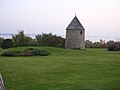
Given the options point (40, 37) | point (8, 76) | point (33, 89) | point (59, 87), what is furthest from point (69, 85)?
point (40, 37)

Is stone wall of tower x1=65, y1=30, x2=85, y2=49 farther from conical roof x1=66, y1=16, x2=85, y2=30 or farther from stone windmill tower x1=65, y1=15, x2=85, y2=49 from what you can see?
conical roof x1=66, y1=16, x2=85, y2=30

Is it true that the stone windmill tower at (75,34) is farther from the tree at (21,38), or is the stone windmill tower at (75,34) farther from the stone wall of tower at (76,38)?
the tree at (21,38)

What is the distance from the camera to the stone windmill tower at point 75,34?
39844 mm

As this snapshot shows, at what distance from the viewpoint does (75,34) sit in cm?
3984

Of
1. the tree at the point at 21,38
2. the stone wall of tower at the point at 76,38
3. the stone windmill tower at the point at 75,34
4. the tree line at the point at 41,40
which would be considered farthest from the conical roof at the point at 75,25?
the tree at the point at 21,38

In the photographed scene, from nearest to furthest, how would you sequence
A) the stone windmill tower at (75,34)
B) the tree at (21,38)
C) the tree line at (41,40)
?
the stone windmill tower at (75,34)
the tree line at (41,40)
the tree at (21,38)

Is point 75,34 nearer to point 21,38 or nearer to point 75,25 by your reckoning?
point 75,25

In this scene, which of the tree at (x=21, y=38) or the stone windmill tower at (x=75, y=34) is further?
the tree at (x=21, y=38)

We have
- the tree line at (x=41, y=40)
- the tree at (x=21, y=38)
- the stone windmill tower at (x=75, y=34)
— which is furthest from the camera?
the tree at (x=21, y=38)

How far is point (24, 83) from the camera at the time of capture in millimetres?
11734

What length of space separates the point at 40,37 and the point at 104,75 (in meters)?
42.9

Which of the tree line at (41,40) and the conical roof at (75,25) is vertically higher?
the conical roof at (75,25)

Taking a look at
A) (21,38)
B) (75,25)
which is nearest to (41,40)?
(21,38)

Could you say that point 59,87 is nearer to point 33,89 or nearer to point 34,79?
point 33,89
